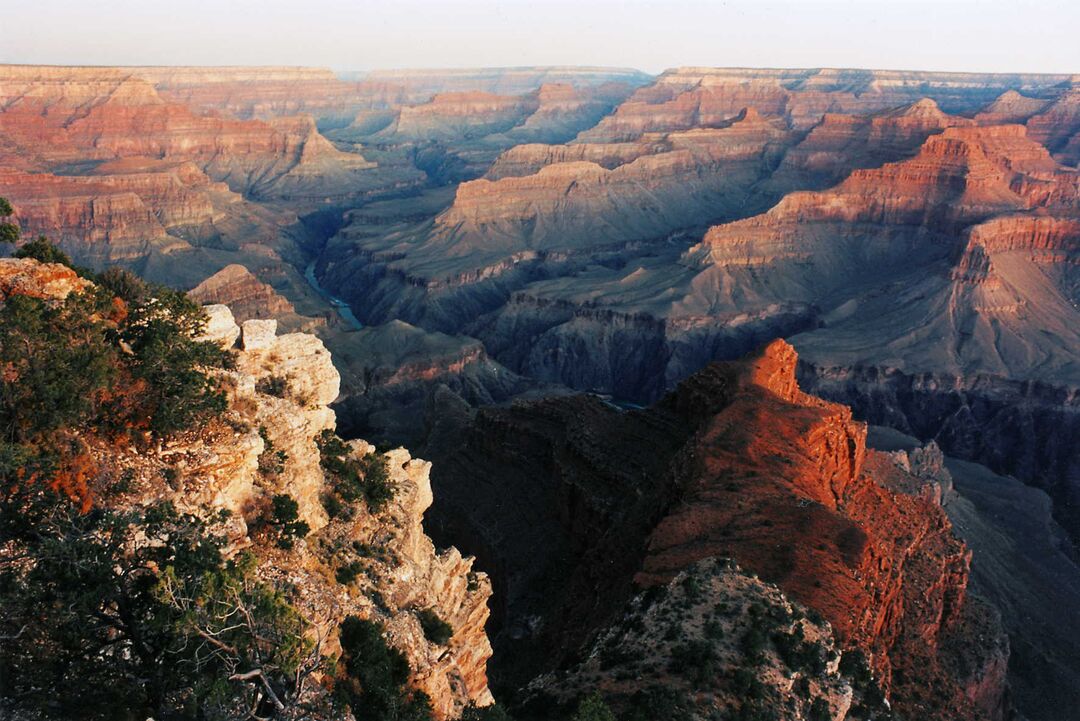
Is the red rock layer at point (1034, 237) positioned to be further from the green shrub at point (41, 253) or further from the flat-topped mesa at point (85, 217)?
the flat-topped mesa at point (85, 217)

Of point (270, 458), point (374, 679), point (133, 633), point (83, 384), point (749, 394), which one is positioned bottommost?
point (749, 394)

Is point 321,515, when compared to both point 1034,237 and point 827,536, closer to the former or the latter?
point 827,536

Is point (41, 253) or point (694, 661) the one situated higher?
point (41, 253)

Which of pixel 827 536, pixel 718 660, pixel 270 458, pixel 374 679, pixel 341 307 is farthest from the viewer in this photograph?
pixel 341 307

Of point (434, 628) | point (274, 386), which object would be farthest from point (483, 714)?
point (274, 386)

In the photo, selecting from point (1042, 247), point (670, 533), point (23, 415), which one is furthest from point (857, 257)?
point (23, 415)

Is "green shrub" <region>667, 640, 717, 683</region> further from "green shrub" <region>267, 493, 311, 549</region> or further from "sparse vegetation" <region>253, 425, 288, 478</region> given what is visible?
"sparse vegetation" <region>253, 425, 288, 478</region>

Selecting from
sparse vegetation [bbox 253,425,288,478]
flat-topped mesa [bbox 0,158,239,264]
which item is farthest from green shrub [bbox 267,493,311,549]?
flat-topped mesa [bbox 0,158,239,264]
